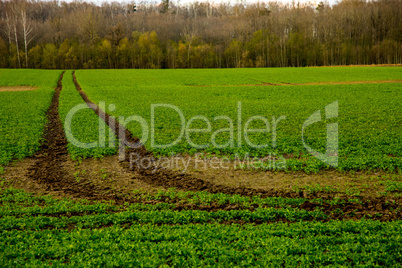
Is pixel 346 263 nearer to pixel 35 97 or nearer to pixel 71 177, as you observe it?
pixel 71 177

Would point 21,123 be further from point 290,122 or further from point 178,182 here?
point 290,122

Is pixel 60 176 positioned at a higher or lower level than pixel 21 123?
lower

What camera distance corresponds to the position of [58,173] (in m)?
14.7

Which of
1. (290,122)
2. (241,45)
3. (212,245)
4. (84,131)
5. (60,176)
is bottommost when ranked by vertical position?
(212,245)

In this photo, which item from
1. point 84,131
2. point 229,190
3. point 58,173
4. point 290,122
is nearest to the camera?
point 229,190

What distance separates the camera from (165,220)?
9930 mm

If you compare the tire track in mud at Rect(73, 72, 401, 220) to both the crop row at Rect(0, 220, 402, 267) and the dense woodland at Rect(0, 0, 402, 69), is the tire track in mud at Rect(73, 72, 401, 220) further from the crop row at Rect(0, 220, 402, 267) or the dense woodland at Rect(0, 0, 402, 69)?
the dense woodland at Rect(0, 0, 402, 69)

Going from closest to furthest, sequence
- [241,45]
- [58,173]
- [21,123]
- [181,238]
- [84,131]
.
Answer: [181,238], [58,173], [84,131], [21,123], [241,45]

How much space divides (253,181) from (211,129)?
990cm

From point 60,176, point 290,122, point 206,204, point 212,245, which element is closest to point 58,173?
point 60,176

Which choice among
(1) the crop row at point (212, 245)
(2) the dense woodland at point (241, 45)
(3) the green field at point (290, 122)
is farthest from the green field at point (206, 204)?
(2) the dense woodland at point (241, 45)

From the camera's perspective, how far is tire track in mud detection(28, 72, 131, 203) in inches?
493

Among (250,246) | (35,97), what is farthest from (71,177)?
(35,97)

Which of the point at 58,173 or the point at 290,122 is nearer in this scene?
the point at 58,173
